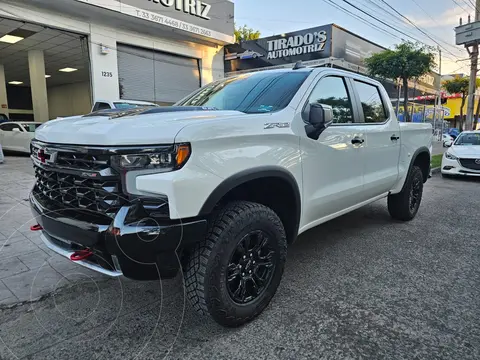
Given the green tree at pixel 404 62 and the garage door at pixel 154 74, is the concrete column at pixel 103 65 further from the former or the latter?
the green tree at pixel 404 62

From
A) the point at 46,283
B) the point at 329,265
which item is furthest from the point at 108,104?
the point at 329,265

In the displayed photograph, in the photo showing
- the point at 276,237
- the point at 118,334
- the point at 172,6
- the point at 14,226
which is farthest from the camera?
the point at 172,6

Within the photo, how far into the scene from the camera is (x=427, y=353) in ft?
7.29

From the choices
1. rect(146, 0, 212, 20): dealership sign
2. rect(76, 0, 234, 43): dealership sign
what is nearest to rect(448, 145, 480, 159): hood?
rect(76, 0, 234, 43): dealership sign

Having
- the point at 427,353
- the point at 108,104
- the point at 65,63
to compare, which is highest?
the point at 65,63

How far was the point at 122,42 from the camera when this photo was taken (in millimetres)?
12766

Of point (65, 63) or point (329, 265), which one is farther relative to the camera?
point (65, 63)

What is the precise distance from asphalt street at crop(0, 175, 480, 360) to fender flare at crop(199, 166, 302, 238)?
71 centimetres

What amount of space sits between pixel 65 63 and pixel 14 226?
51.5 feet

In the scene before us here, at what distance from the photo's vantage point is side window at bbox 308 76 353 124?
3.28 m

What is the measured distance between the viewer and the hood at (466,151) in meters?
9.40

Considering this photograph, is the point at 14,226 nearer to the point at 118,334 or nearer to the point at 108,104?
the point at 118,334

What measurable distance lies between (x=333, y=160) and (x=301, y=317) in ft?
4.57

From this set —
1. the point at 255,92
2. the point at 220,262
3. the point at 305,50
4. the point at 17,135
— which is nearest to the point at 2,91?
the point at 17,135
